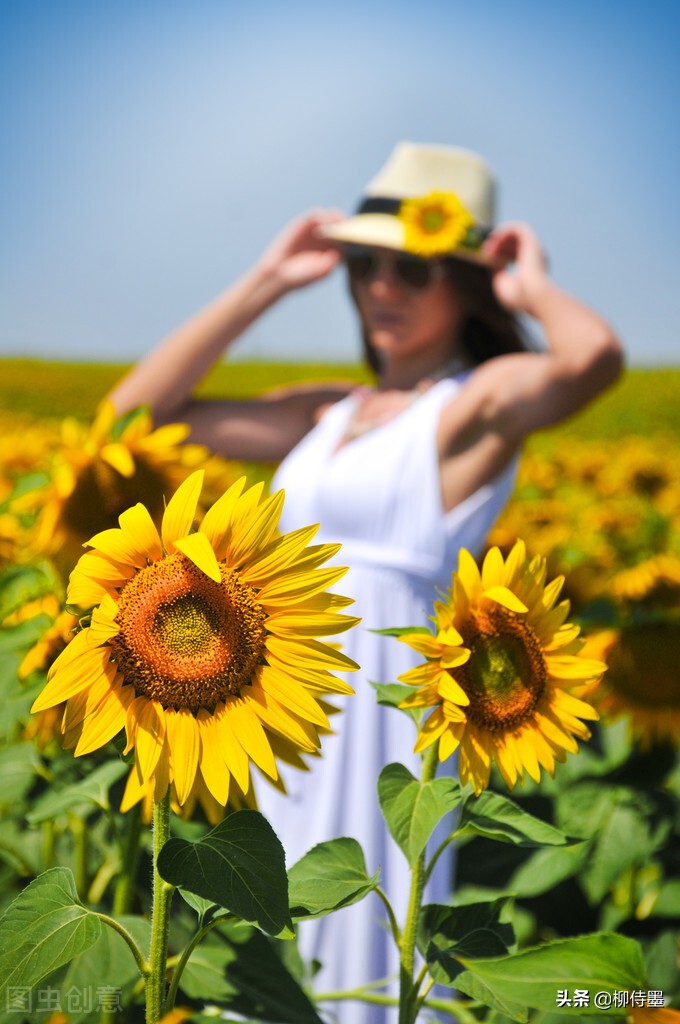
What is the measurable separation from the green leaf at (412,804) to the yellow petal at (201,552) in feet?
0.53

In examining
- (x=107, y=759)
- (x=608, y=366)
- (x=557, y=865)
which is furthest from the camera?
(x=608, y=366)

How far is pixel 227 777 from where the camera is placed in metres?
0.47

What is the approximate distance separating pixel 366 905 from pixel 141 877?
0.49 m

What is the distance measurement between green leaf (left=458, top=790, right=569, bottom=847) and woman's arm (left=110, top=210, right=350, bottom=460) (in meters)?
1.52

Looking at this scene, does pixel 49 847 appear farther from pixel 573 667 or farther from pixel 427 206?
pixel 427 206

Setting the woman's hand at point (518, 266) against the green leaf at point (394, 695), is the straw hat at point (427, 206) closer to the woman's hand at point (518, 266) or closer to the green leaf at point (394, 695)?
the woman's hand at point (518, 266)

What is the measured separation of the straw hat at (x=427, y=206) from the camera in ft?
6.09

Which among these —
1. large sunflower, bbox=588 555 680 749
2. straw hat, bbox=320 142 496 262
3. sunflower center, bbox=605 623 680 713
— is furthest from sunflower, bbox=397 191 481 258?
sunflower center, bbox=605 623 680 713

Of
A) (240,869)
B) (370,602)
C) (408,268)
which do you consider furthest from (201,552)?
(408,268)

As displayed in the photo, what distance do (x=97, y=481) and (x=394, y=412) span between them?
0.94m

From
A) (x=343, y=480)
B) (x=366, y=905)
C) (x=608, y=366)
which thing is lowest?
(x=366, y=905)

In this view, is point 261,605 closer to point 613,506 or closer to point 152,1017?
point 152,1017

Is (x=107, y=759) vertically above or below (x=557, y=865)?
above

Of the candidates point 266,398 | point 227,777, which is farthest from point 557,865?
point 266,398
